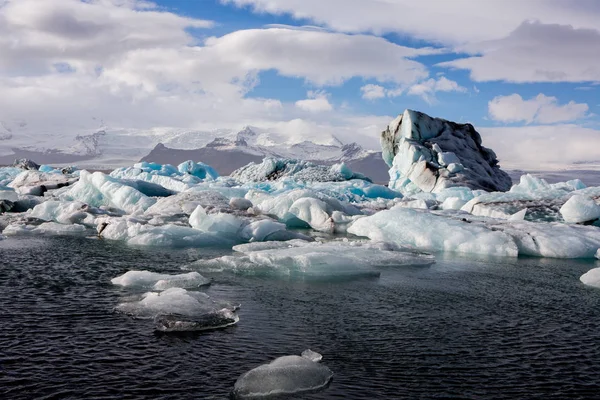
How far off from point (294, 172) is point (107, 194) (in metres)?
24.4

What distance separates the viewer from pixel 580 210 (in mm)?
23141

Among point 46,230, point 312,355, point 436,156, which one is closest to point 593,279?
point 312,355

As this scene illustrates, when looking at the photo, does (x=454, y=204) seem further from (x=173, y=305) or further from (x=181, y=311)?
(x=181, y=311)

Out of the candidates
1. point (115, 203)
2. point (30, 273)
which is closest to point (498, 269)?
point (30, 273)

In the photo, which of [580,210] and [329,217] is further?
[329,217]

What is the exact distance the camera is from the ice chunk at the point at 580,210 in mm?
23094

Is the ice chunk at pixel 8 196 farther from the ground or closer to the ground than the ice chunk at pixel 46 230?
farther from the ground

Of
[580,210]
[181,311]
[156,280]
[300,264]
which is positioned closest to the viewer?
[181,311]

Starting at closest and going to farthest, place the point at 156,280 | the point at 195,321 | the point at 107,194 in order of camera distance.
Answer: the point at 195,321, the point at 156,280, the point at 107,194

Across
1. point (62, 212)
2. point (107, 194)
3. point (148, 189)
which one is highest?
point (148, 189)

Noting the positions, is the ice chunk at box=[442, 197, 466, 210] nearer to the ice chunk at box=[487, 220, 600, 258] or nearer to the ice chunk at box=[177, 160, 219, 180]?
the ice chunk at box=[487, 220, 600, 258]

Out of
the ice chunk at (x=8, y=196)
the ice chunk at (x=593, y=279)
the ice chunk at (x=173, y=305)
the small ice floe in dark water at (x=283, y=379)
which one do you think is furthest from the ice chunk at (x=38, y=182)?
the small ice floe in dark water at (x=283, y=379)

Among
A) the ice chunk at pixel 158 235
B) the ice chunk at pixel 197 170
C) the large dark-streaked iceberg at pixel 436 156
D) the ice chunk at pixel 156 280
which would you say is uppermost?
the large dark-streaked iceberg at pixel 436 156

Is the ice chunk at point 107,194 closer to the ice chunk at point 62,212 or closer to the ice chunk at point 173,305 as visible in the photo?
the ice chunk at point 62,212
